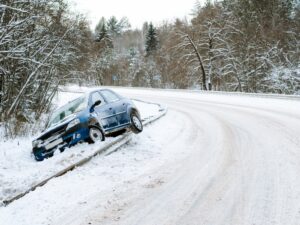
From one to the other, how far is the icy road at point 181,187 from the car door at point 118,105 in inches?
37.9

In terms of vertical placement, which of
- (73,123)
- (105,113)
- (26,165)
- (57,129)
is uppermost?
(105,113)

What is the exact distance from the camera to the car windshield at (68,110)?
9.97 metres

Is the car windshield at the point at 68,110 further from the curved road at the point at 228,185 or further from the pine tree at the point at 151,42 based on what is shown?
the pine tree at the point at 151,42

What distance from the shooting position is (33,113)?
742 inches

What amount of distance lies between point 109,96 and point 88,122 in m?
1.98

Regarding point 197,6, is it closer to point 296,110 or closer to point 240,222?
point 296,110

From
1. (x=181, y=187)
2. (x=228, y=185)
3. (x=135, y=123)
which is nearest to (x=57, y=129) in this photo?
(x=135, y=123)

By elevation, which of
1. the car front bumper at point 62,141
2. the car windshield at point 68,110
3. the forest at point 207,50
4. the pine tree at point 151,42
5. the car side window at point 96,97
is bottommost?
the car front bumper at point 62,141

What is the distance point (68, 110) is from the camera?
1033cm

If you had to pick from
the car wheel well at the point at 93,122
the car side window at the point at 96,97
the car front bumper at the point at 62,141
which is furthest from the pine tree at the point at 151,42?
the car front bumper at the point at 62,141

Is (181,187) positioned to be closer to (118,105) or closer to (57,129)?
(57,129)

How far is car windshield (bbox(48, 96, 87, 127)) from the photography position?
9971 millimetres

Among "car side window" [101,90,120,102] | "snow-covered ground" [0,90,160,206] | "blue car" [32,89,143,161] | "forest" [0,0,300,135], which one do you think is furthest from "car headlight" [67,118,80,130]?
"forest" [0,0,300,135]

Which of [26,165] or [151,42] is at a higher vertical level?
[151,42]
